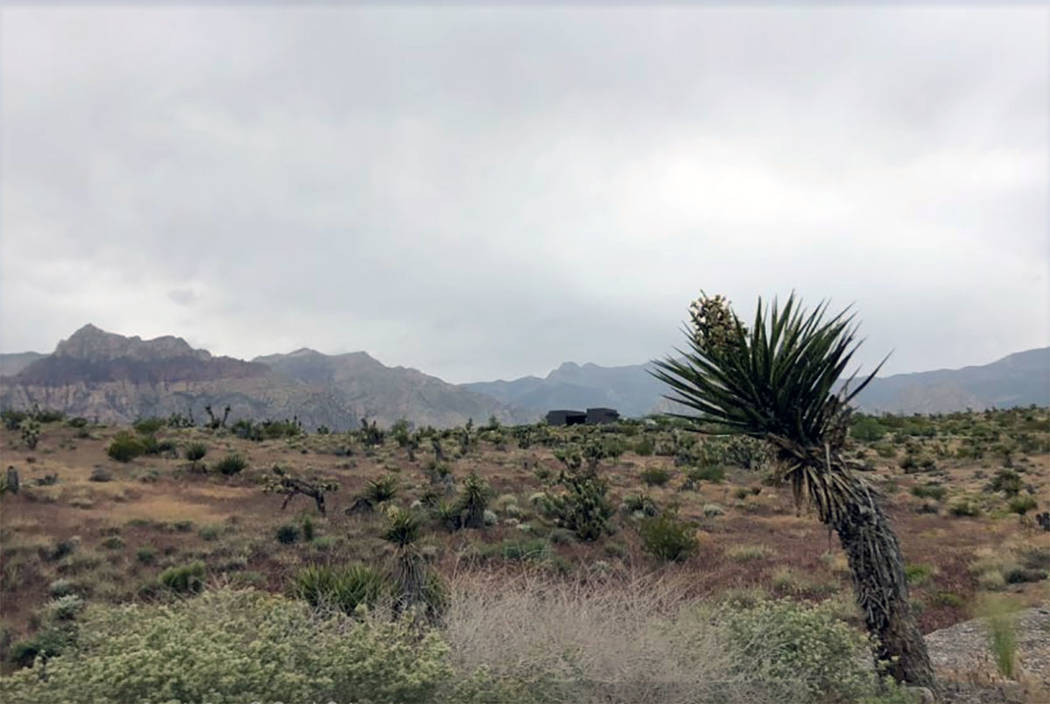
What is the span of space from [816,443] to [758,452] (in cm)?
2851

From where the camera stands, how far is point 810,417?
7.41m

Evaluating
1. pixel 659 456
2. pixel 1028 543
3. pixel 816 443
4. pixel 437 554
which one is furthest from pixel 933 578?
pixel 659 456

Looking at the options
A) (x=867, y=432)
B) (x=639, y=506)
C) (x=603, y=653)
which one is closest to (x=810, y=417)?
(x=603, y=653)

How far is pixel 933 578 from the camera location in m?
13.9

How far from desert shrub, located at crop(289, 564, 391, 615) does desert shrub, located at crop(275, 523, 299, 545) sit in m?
8.12

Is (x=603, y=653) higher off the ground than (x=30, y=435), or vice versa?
(x=30, y=435)

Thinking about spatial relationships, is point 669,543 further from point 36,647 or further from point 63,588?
point 63,588

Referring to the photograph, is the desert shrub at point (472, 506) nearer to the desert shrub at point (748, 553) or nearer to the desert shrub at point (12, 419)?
the desert shrub at point (748, 553)

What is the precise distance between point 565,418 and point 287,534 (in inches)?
1820

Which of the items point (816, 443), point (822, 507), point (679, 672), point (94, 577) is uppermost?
point (816, 443)

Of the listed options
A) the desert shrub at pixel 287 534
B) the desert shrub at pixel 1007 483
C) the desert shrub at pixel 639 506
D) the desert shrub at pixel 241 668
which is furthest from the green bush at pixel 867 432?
the desert shrub at pixel 241 668

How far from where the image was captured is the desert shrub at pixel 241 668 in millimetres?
4828

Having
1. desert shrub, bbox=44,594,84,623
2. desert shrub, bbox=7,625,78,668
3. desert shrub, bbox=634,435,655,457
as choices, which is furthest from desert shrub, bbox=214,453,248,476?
desert shrub, bbox=634,435,655,457

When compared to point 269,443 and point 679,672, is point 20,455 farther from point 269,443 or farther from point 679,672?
point 679,672
